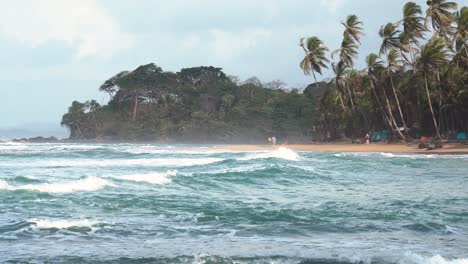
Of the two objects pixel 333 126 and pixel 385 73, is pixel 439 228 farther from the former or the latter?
pixel 333 126

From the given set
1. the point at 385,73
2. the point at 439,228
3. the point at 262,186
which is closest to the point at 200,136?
the point at 385,73

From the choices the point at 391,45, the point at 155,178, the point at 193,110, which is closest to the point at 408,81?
the point at 391,45

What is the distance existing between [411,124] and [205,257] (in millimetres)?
45182

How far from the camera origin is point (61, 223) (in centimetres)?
916

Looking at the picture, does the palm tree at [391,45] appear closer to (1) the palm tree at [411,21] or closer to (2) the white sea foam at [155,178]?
(1) the palm tree at [411,21]

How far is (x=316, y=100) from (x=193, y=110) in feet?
60.8

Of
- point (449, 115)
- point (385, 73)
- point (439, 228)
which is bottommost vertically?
point (439, 228)

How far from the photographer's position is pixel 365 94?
51.3m

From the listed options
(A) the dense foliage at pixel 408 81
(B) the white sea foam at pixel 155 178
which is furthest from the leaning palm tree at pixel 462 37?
(B) the white sea foam at pixel 155 178

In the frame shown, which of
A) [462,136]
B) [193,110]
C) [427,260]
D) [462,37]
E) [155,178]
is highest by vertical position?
[462,37]

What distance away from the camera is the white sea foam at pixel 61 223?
893 cm

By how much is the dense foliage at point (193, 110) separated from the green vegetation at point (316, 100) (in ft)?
0.52

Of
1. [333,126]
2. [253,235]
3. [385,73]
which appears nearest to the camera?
[253,235]

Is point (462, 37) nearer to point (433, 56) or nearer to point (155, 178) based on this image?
point (433, 56)
